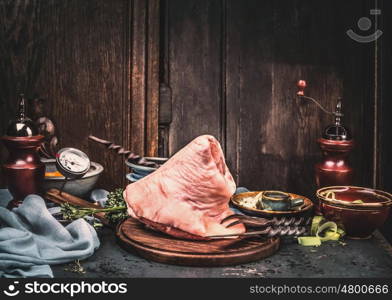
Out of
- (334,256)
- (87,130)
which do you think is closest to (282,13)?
(87,130)

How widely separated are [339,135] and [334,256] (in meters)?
0.74

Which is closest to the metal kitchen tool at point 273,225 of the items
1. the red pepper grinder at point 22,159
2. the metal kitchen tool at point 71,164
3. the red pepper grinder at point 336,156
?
the red pepper grinder at point 336,156

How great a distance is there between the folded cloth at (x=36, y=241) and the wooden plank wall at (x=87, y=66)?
95cm

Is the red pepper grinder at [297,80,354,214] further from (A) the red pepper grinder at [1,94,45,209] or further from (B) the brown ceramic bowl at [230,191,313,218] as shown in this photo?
(A) the red pepper grinder at [1,94,45,209]

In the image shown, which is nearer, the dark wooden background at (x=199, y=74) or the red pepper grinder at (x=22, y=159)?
the red pepper grinder at (x=22, y=159)

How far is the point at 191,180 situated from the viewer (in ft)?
7.34

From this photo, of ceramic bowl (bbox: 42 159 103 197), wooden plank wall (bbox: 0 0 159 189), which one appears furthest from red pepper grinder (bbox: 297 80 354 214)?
ceramic bowl (bbox: 42 159 103 197)

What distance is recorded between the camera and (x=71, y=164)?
2699 mm

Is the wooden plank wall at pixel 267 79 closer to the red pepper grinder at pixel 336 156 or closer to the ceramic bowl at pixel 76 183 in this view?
the red pepper grinder at pixel 336 156

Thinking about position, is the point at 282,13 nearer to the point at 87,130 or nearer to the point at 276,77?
the point at 276,77

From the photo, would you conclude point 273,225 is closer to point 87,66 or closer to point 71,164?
point 71,164

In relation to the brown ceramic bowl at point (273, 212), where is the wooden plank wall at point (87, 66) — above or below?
above

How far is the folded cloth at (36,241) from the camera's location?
1.96 m

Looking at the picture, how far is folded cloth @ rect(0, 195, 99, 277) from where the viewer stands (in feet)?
6.41
